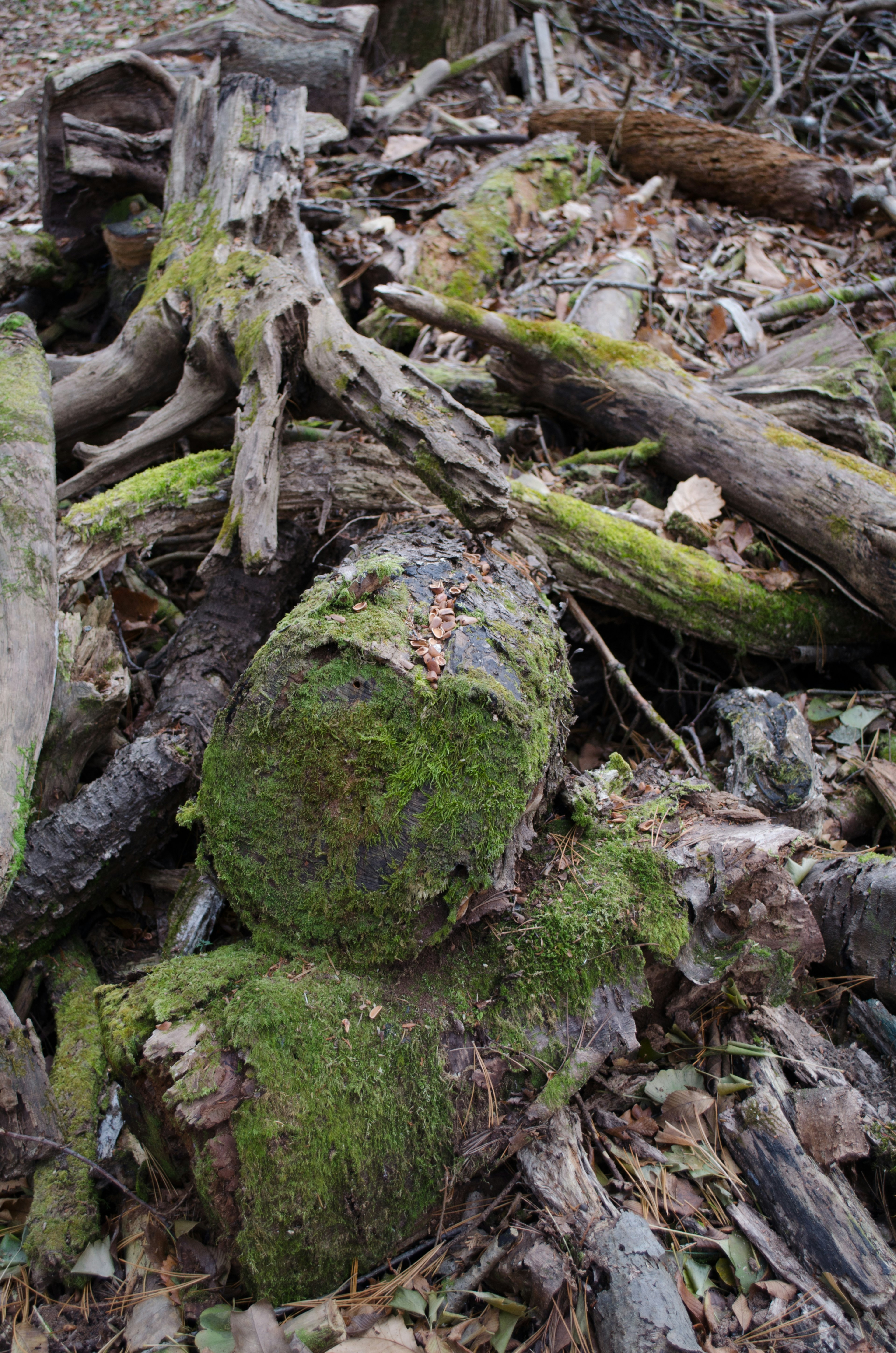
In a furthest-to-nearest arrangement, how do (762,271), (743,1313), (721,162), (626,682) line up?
(721,162), (762,271), (626,682), (743,1313)

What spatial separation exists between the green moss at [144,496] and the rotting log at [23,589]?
0.41 ft

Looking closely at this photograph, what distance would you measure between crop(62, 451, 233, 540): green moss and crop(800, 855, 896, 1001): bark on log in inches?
110

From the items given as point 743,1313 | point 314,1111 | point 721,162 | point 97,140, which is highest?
point 97,140

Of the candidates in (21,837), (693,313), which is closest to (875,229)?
(693,313)

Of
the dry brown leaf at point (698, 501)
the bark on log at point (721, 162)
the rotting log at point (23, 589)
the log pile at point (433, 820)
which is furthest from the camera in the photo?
the bark on log at point (721, 162)

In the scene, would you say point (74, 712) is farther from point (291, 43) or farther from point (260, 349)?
point (291, 43)

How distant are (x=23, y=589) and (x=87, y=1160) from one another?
73.5 inches

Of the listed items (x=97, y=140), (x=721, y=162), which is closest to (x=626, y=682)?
(x=97, y=140)

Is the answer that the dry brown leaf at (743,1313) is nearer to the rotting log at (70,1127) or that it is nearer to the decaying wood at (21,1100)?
the rotting log at (70,1127)

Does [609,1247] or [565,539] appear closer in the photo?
[609,1247]

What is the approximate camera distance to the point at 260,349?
10.4 ft

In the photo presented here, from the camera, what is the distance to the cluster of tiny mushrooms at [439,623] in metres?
2.06

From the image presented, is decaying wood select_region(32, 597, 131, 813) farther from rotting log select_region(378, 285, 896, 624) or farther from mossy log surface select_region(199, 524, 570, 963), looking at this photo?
rotting log select_region(378, 285, 896, 624)

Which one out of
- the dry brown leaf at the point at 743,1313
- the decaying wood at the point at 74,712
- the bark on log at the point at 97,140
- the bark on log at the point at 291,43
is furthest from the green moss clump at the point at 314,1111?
the bark on log at the point at 291,43
